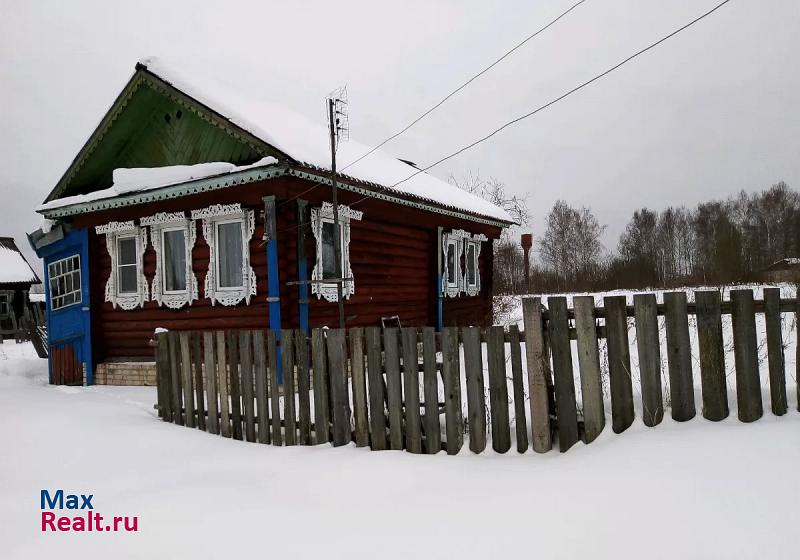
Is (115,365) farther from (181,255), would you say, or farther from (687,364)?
(687,364)

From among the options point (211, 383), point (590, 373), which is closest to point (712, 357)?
point (590, 373)

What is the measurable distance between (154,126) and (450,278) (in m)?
7.88

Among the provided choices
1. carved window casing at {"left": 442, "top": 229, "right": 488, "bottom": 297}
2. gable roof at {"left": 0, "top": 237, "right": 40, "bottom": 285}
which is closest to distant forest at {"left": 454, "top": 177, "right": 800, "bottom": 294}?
carved window casing at {"left": 442, "top": 229, "right": 488, "bottom": 297}

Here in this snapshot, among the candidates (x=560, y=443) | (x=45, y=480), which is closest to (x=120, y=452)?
(x=45, y=480)

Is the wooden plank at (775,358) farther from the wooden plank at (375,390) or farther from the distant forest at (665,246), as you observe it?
the distant forest at (665,246)

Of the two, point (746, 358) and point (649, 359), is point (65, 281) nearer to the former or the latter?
point (649, 359)

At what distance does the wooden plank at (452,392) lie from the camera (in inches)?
162

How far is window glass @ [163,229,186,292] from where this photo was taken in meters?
9.35

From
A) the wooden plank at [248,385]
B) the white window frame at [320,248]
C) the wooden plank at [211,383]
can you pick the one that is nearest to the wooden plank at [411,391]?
the wooden plank at [248,385]

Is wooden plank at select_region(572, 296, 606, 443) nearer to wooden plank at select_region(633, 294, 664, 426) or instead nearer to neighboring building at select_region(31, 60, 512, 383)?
wooden plank at select_region(633, 294, 664, 426)

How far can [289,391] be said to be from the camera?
480 cm

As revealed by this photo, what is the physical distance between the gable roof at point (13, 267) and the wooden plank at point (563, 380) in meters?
35.1

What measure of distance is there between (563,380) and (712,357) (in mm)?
1096

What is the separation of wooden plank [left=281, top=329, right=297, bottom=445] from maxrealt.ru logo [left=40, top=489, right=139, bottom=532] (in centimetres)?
170
